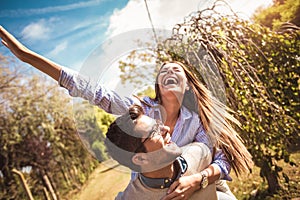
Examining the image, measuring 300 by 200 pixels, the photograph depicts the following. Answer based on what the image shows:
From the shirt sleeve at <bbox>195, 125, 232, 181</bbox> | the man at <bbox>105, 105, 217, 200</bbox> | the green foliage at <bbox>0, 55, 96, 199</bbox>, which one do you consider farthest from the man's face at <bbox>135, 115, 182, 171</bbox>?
the green foliage at <bbox>0, 55, 96, 199</bbox>

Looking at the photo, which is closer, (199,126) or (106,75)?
(106,75)

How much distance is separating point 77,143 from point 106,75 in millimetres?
5578

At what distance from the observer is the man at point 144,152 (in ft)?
3.55

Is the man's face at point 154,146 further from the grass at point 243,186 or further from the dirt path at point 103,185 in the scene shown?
the dirt path at point 103,185

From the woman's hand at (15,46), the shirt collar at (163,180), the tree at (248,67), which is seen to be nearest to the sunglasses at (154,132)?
the shirt collar at (163,180)

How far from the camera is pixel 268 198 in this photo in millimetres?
3074

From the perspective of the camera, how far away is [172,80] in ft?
4.79

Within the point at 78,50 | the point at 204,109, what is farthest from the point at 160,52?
the point at 78,50

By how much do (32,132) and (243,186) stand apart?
3636 millimetres

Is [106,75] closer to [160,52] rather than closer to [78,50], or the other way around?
[160,52]

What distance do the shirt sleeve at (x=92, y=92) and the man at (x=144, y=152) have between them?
152mm

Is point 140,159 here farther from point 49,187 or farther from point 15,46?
point 49,187

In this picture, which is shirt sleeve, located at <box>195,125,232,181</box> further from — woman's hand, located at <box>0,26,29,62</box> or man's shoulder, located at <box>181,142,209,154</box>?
woman's hand, located at <box>0,26,29,62</box>

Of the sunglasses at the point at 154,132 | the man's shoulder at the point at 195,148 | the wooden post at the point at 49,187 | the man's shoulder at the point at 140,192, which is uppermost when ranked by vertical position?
the wooden post at the point at 49,187
